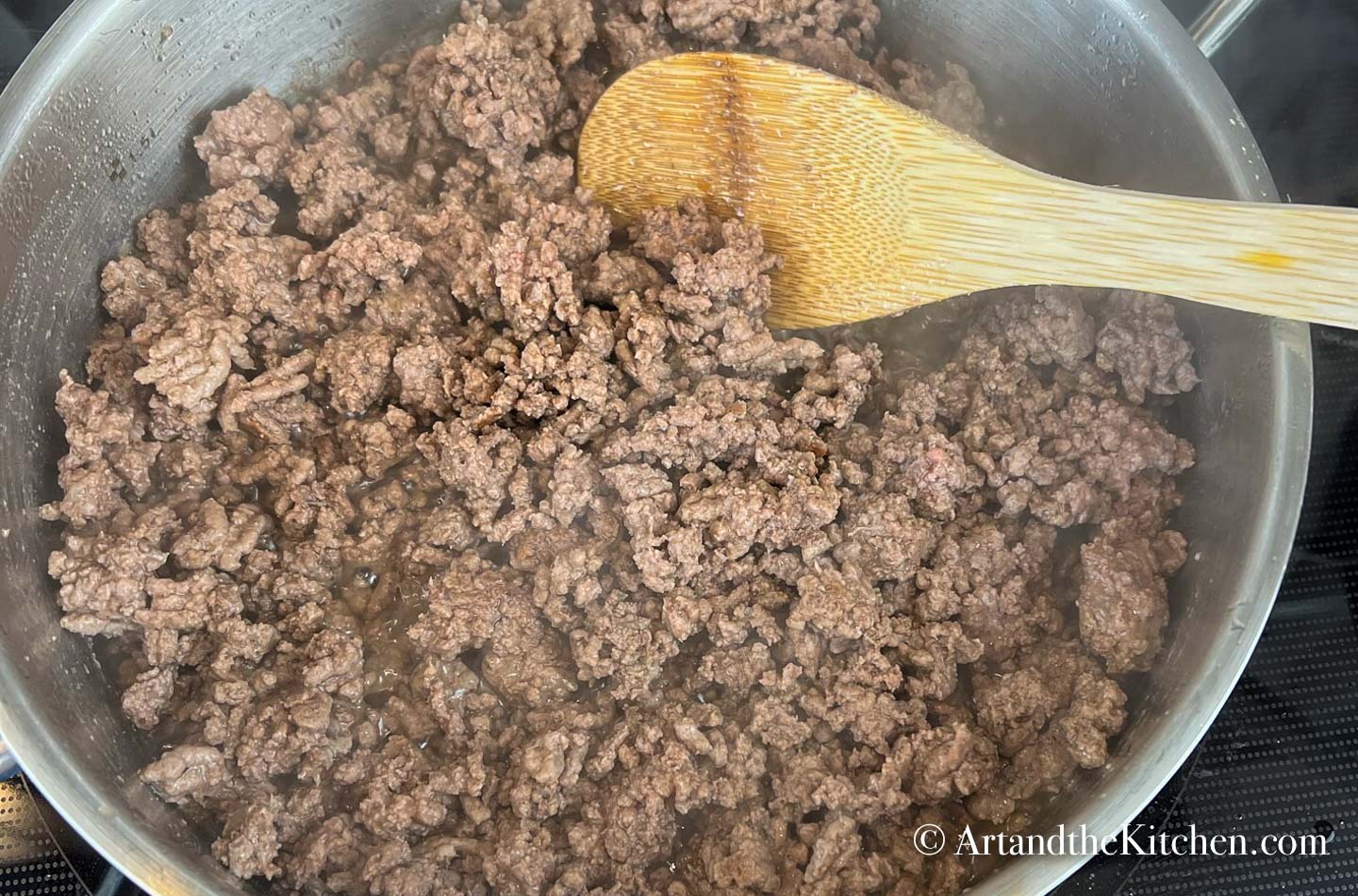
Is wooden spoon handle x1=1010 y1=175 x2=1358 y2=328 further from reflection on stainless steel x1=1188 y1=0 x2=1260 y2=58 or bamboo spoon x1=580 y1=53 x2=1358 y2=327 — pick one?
reflection on stainless steel x1=1188 y1=0 x2=1260 y2=58

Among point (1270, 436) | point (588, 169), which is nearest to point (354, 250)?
point (588, 169)

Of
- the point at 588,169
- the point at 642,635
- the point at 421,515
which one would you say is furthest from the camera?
the point at 588,169

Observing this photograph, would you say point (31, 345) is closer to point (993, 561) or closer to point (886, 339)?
point (886, 339)

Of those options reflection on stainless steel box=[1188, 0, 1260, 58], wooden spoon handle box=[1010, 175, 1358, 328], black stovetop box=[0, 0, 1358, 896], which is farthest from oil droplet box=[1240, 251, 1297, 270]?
black stovetop box=[0, 0, 1358, 896]

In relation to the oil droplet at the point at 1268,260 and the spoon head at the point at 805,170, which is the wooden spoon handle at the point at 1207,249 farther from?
the spoon head at the point at 805,170

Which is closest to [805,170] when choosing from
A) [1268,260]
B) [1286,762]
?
[1268,260]
